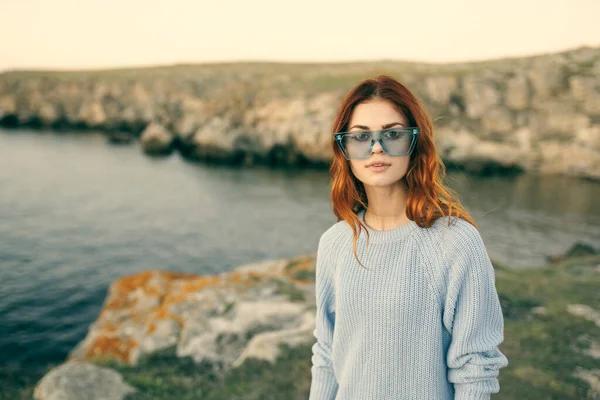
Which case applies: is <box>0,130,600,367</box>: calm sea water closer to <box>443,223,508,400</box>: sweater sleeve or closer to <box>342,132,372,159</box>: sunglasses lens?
<box>342,132,372,159</box>: sunglasses lens

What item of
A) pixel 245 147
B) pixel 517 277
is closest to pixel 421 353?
pixel 517 277

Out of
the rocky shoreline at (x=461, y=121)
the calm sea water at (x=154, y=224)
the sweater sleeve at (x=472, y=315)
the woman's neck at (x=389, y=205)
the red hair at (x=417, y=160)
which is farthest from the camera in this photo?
the rocky shoreline at (x=461, y=121)

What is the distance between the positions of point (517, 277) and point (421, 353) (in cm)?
937

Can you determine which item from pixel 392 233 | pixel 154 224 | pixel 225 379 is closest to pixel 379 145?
pixel 392 233

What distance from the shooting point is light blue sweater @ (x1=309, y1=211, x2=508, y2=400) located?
2.19 metres

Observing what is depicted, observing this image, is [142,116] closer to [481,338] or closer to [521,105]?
[521,105]

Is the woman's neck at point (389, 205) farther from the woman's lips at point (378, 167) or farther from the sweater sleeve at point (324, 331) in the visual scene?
the sweater sleeve at point (324, 331)

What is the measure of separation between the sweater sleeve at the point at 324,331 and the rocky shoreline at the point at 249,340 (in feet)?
11.8

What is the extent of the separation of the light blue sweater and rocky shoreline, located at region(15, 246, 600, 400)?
396 cm

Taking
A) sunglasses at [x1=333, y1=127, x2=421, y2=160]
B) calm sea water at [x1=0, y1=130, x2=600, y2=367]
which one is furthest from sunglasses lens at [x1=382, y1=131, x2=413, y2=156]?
calm sea water at [x1=0, y1=130, x2=600, y2=367]

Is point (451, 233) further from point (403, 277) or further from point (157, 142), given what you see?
point (157, 142)

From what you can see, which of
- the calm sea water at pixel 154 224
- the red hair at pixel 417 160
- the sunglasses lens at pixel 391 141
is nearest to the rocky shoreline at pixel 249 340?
the calm sea water at pixel 154 224

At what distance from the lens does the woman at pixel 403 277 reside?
2207 mm

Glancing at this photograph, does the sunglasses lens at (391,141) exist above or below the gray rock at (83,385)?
above
